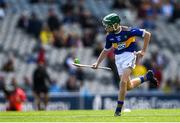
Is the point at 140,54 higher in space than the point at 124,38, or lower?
lower

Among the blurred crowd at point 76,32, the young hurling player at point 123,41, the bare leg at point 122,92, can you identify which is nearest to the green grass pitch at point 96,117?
the bare leg at point 122,92

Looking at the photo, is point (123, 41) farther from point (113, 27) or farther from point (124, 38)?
point (113, 27)

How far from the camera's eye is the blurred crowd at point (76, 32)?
35.3 m

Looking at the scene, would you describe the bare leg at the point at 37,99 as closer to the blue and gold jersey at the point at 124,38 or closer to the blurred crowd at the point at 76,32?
the blurred crowd at the point at 76,32

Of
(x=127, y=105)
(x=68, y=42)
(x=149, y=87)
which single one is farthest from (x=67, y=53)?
(x=127, y=105)

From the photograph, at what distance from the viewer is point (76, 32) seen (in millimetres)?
38719

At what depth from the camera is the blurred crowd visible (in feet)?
116

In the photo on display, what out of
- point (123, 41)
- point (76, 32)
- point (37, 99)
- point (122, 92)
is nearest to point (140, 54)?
point (123, 41)

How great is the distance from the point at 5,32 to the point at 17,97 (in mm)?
9219

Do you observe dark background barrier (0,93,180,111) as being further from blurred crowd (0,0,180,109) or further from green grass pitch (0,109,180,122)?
green grass pitch (0,109,180,122)

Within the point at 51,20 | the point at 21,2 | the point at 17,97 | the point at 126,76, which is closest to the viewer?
the point at 126,76

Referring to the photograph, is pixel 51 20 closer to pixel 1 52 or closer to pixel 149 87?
pixel 1 52

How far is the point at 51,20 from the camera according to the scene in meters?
38.4

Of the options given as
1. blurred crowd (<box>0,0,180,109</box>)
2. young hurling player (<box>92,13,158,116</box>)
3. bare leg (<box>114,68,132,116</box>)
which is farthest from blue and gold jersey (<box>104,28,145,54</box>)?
blurred crowd (<box>0,0,180,109</box>)
